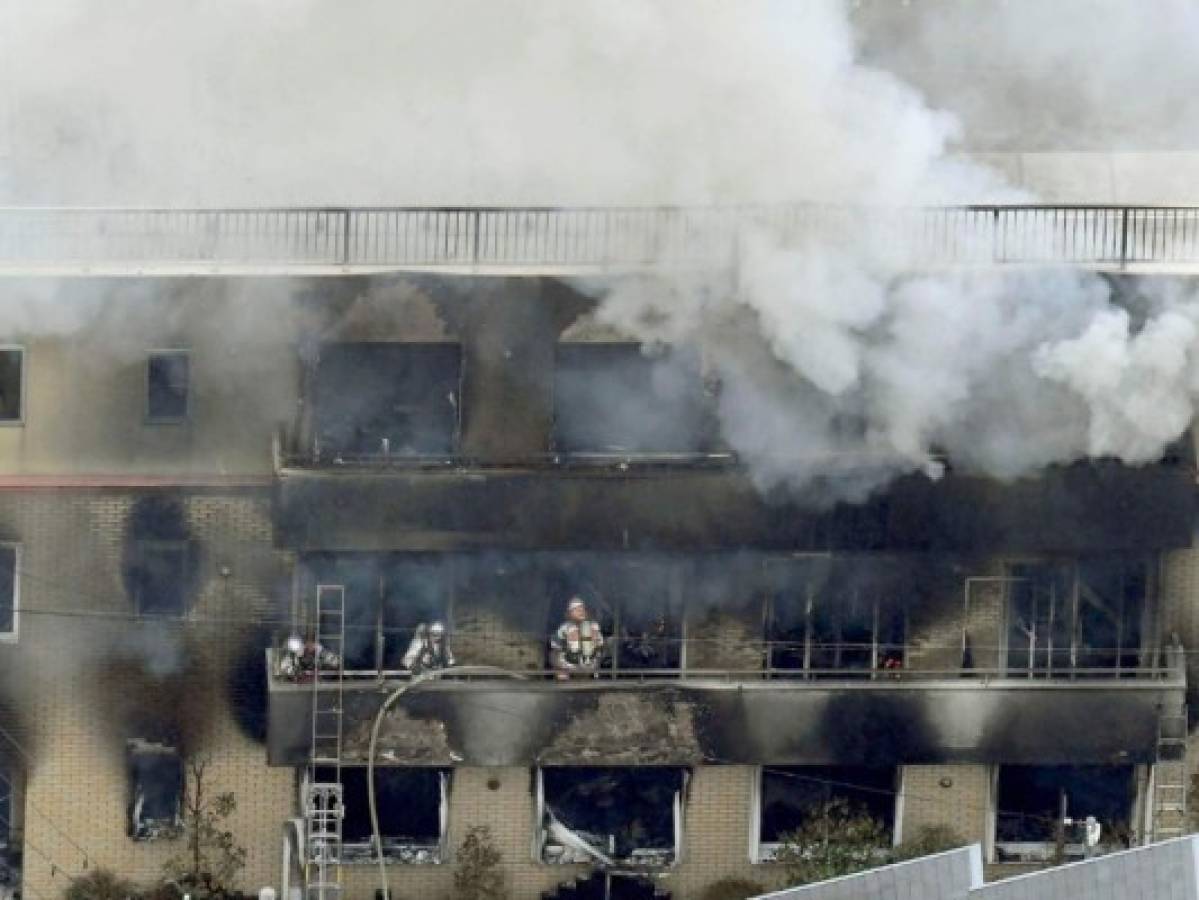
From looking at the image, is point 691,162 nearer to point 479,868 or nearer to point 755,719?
point 755,719

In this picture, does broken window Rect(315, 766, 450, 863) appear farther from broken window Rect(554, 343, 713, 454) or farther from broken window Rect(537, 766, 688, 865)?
broken window Rect(554, 343, 713, 454)

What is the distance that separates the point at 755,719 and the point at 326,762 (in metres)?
3.43

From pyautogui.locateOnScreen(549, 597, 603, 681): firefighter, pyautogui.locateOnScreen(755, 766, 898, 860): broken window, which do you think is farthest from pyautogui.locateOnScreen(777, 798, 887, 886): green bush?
pyautogui.locateOnScreen(549, 597, 603, 681): firefighter

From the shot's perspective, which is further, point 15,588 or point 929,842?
point 929,842

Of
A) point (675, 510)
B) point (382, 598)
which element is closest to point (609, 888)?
point (382, 598)

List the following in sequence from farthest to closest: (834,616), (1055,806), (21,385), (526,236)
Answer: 1. (1055,806)
2. (834,616)
3. (21,385)
4. (526,236)

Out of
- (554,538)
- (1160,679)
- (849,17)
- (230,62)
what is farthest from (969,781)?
(230,62)

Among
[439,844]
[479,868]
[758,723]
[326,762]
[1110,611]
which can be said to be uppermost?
[1110,611]

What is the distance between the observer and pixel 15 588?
27.7 m

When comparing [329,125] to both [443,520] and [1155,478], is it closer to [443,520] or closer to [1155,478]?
[443,520]

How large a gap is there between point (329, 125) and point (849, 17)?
4530 millimetres

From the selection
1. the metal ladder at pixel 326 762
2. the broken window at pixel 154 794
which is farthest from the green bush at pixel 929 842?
the broken window at pixel 154 794

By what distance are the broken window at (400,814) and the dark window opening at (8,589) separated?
297cm

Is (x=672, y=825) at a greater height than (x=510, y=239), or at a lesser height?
lesser
